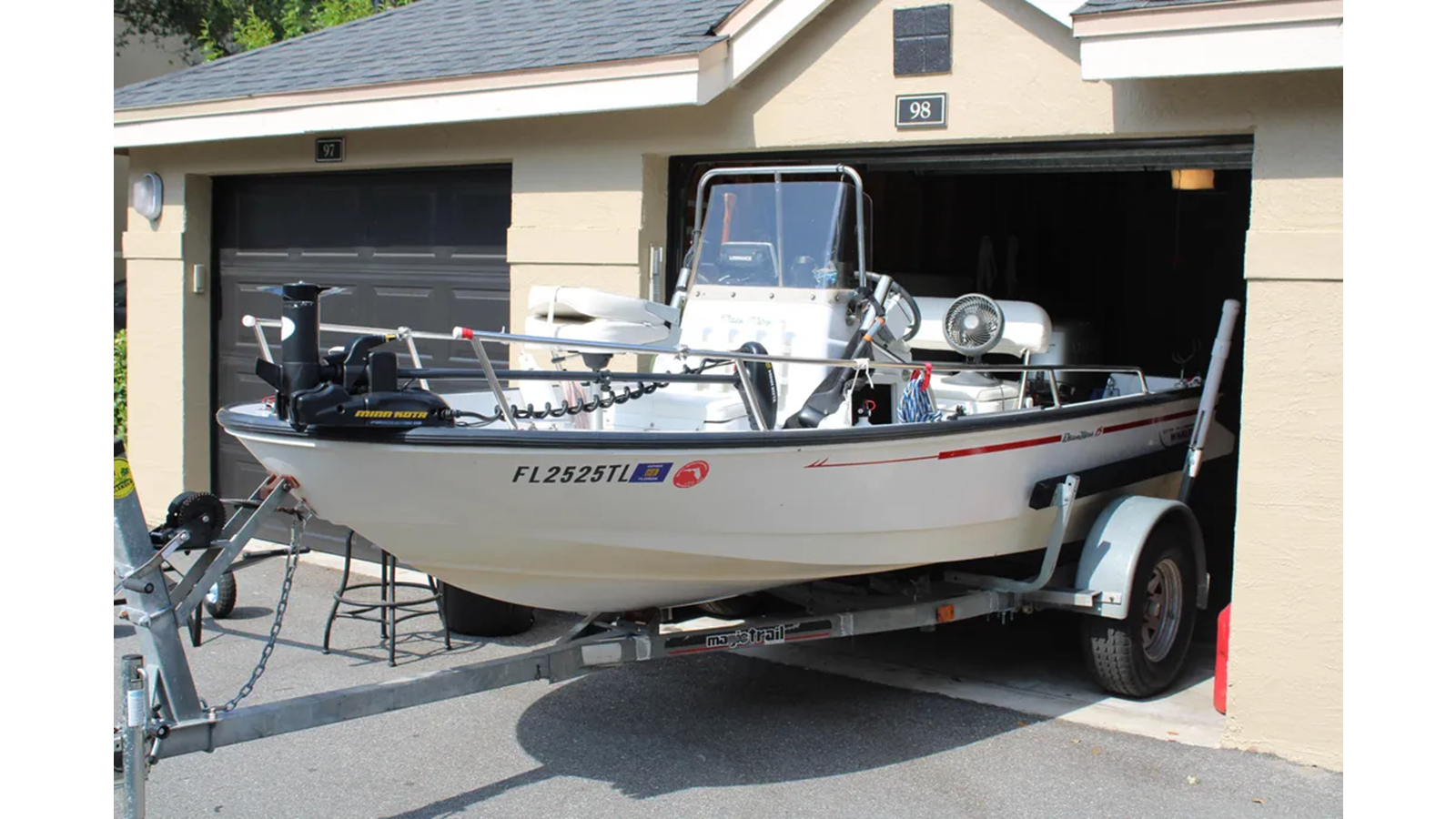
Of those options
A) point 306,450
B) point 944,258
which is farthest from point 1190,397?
point 306,450

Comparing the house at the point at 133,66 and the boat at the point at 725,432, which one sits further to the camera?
the house at the point at 133,66

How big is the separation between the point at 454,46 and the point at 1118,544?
5528 mm

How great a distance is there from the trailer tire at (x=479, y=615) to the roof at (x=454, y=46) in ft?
9.88

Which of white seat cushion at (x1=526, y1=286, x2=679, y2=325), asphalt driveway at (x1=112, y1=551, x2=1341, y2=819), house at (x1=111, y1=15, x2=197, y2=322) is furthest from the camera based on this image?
house at (x1=111, y1=15, x2=197, y2=322)

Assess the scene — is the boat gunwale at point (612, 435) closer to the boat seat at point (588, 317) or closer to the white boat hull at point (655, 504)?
the white boat hull at point (655, 504)

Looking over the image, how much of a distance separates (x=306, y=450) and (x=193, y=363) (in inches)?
251

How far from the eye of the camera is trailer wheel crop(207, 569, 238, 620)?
7.73 meters

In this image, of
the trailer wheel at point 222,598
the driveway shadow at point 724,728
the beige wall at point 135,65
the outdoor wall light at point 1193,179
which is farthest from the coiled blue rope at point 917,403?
the beige wall at point 135,65

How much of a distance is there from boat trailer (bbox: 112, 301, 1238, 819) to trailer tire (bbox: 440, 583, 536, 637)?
84 centimetres

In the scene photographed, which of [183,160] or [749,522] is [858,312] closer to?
[749,522]

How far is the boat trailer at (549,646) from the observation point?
446 centimetres

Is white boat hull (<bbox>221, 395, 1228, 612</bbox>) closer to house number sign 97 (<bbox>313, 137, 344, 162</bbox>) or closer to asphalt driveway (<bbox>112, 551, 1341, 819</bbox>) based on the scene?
asphalt driveway (<bbox>112, 551, 1341, 819</bbox>)

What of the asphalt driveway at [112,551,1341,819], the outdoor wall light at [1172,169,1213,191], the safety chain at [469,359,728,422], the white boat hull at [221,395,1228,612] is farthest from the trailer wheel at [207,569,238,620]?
the outdoor wall light at [1172,169,1213,191]

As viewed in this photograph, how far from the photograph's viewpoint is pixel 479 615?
7324 mm
